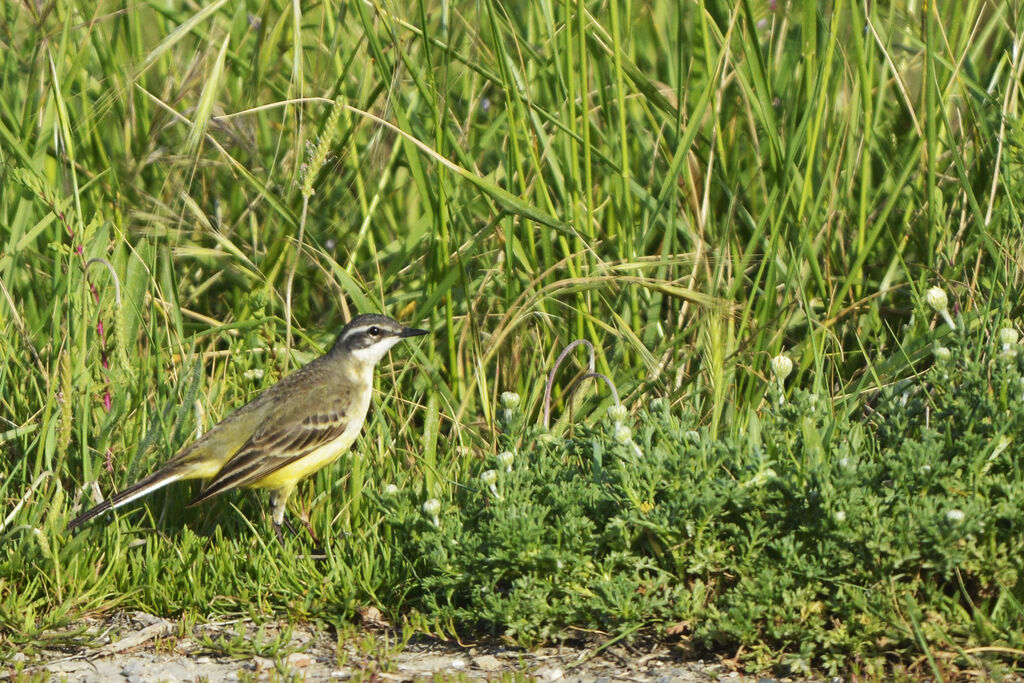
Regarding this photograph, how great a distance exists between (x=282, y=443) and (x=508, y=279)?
1323 millimetres

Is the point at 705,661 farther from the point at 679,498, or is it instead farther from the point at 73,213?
the point at 73,213

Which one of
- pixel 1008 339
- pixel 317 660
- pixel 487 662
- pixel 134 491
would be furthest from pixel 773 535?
pixel 134 491

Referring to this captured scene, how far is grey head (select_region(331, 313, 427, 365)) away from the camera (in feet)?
20.2

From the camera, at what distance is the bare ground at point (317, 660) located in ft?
15.2

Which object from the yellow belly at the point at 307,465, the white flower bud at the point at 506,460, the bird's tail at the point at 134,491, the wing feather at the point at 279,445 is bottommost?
the yellow belly at the point at 307,465

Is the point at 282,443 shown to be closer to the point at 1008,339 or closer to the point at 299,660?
the point at 299,660

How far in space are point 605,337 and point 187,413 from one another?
2084 millimetres

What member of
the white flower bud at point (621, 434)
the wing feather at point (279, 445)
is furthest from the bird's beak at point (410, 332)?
the white flower bud at point (621, 434)

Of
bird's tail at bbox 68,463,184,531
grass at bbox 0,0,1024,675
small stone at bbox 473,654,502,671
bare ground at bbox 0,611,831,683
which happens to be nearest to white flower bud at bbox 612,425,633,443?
grass at bbox 0,0,1024,675

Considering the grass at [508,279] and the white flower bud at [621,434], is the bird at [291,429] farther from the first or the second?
the white flower bud at [621,434]

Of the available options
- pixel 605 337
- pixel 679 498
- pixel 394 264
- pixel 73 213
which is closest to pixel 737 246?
pixel 605 337

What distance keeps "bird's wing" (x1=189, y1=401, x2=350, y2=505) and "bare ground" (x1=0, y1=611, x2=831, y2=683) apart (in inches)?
32.8

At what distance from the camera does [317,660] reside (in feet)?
15.8

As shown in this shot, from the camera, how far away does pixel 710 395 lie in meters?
5.98
